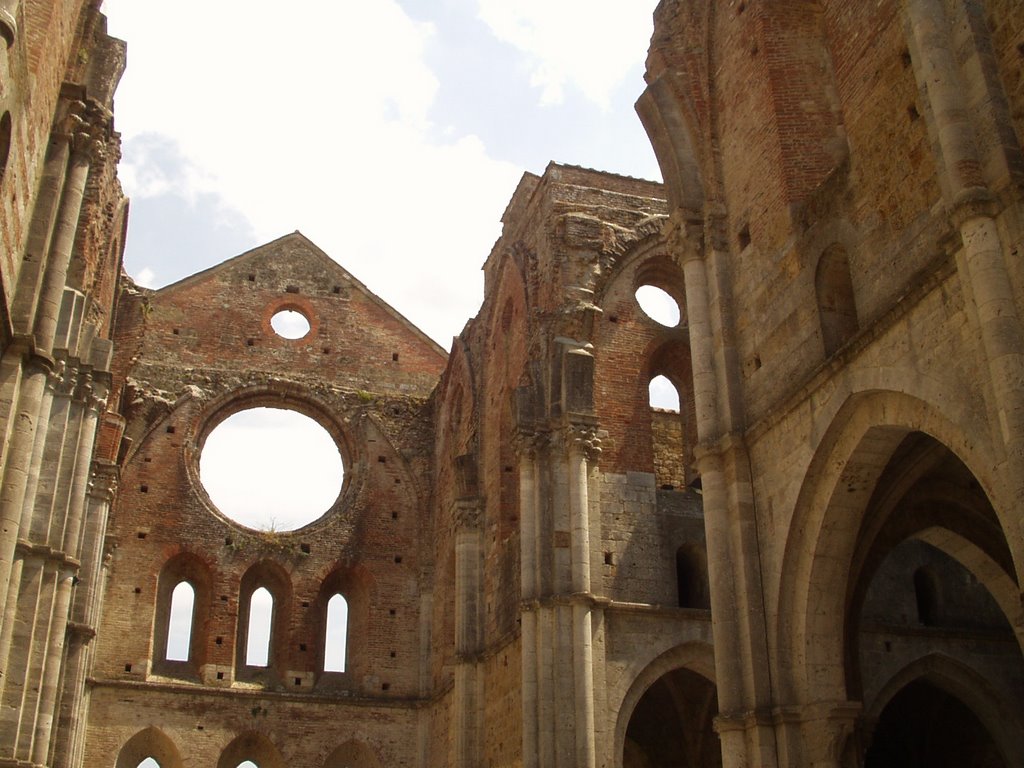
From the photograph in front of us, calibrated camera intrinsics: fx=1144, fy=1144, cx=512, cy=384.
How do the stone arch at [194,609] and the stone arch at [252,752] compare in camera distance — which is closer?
the stone arch at [252,752]

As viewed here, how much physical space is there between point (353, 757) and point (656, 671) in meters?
7.97

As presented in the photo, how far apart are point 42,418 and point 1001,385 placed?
8064 millimetres

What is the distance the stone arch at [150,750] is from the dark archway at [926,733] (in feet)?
35.8

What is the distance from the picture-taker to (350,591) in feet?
69.7

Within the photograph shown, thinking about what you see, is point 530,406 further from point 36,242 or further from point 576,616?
point 36,242

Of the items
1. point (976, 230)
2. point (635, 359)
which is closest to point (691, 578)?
point (635, 359)

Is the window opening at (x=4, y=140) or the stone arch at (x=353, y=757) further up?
the window opening at (x=4, y=140)

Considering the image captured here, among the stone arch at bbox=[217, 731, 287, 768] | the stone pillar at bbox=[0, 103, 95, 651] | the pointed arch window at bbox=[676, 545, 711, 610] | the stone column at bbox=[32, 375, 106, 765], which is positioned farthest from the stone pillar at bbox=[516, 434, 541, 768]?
the stone pillar at bbox=[0, 103, 95, 651]

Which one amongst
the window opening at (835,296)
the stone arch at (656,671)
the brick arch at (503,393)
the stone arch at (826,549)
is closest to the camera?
the stone arch at (826,549)

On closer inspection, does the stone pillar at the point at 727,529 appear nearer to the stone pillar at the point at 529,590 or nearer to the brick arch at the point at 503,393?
the stone pillar at the point at 529,590

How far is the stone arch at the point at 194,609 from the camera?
19.4 metres

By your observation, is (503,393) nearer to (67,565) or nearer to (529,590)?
(529,590)

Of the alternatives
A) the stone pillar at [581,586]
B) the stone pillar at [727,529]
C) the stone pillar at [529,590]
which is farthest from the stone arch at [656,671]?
the stone pillar at [727,529]

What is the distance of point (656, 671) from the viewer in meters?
14.1
